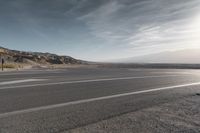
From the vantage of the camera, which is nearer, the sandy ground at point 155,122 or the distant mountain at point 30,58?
the sandy ground at point 155,122

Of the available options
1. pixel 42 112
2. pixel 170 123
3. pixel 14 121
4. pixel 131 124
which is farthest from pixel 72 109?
pixel 170 123

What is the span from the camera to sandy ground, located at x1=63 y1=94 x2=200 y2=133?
3883 millimetres

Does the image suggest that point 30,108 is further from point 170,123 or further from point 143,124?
point 170,123

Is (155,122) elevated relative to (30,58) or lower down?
lower down

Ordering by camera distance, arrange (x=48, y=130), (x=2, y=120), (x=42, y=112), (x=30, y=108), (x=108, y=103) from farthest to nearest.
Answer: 1. (x=108, y=103)
2. (x=30, y=108)
3. (x=42, y=112)
4. (x=2, y=120)
5. (x=48, y=130)

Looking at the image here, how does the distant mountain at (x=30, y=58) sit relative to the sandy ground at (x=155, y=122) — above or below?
above

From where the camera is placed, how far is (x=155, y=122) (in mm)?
4371

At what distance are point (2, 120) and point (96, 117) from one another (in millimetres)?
2108

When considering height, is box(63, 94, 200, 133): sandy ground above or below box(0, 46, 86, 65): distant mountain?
below

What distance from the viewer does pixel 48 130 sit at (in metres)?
3.89

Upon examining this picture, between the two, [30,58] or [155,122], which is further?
[30,58]

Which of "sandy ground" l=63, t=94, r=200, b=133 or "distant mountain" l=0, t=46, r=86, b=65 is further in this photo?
"distant mountain" l=0, t=46, r=86, b=65

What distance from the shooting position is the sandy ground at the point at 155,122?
388cm

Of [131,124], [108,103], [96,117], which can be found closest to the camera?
[131,124]
